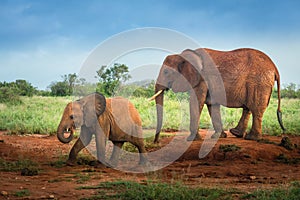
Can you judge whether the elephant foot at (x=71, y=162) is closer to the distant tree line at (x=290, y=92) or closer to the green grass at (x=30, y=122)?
the green grass at (x=30, y=122)

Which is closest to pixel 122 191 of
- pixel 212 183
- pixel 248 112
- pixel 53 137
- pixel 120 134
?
pixel 212 183

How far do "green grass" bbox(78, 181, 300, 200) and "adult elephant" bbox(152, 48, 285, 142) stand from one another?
5.02m

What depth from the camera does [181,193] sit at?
5.92m

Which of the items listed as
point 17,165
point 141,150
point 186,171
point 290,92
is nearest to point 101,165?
point 141,150

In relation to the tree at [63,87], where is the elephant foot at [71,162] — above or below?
below

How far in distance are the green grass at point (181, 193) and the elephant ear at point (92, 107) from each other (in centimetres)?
260

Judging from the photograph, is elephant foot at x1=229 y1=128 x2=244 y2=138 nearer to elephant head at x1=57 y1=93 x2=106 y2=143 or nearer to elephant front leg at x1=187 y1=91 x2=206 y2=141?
elephant front leg at x1=187 y1=91 x2=206 y2=141

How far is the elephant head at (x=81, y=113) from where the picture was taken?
8664 mm

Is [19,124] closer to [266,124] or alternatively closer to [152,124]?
[152,124]

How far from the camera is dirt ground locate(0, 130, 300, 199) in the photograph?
22.2 feet

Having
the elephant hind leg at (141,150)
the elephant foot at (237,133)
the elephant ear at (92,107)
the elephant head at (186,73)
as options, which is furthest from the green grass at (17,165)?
the elephant foot at (237,133)

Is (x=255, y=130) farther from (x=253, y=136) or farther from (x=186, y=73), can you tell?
(x=186, y=73)

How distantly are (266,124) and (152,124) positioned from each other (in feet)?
12.9

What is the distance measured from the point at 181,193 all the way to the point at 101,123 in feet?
11.6
